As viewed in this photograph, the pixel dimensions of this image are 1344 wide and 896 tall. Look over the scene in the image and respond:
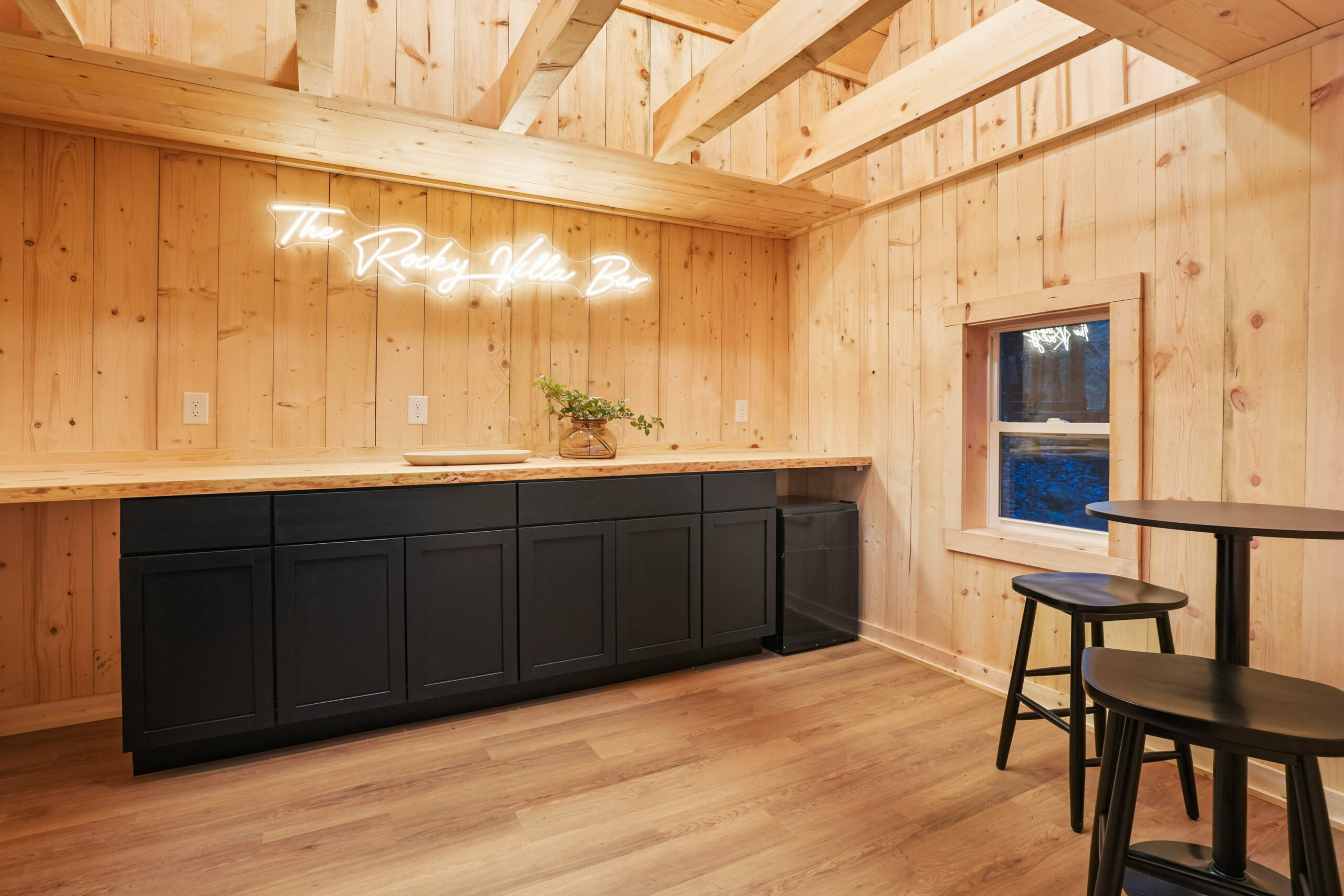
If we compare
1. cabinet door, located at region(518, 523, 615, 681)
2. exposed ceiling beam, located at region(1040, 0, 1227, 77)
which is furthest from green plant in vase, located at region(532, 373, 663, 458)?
exposed ceiling beam, located at region(1040, 0, 1227, 77)

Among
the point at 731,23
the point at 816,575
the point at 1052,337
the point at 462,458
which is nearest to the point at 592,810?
the point at 462,458

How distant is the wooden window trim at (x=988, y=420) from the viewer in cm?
233

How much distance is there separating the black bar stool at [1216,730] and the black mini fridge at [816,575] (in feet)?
6.14

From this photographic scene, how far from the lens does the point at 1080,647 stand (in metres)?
1.96

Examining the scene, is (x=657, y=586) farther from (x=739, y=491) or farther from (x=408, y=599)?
(x=408, y=599)

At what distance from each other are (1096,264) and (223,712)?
3.30 metres

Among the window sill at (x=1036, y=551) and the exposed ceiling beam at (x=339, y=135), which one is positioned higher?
the exposed ceiling beam at (x=339, y=135)

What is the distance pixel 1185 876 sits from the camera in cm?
132

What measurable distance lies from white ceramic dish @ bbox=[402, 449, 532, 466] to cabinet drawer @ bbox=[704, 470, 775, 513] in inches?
31.7

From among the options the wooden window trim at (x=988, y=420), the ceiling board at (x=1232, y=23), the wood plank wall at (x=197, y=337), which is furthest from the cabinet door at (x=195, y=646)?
the ceiling board at (x=1232, y=23)

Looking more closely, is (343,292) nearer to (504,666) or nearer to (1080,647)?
(504,666)

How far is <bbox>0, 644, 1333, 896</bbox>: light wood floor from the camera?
170cm

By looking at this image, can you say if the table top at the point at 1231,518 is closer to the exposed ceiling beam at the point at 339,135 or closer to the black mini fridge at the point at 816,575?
the black mini fridge at the point at 816,575

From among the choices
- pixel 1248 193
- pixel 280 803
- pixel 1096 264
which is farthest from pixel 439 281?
pixel 1248 193
